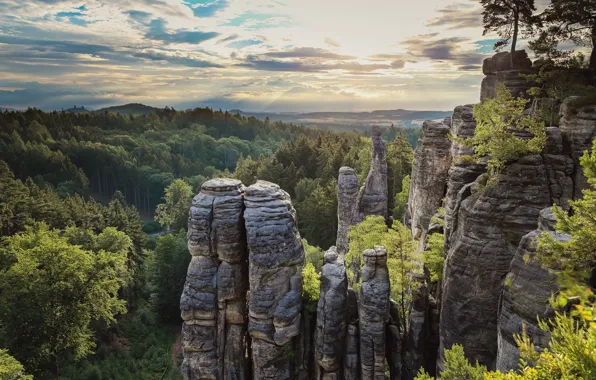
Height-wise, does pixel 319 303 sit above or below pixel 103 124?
below

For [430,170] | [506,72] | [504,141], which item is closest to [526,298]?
[504,141]

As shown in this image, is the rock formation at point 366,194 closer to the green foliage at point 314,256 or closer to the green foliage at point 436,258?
the green foliage at point 314,256

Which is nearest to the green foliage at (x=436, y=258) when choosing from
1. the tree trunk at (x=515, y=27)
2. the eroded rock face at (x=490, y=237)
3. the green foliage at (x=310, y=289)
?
the eroded rock face at (x=490, y=237)

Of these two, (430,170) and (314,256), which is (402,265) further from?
(314,256)

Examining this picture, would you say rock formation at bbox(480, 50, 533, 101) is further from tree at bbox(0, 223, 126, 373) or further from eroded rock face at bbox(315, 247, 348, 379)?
tree at bbox(0, 223, 126, 373)

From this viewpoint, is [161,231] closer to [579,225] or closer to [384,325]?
[384,325]

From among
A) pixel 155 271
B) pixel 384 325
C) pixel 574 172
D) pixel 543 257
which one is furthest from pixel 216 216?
pixel 155 271
